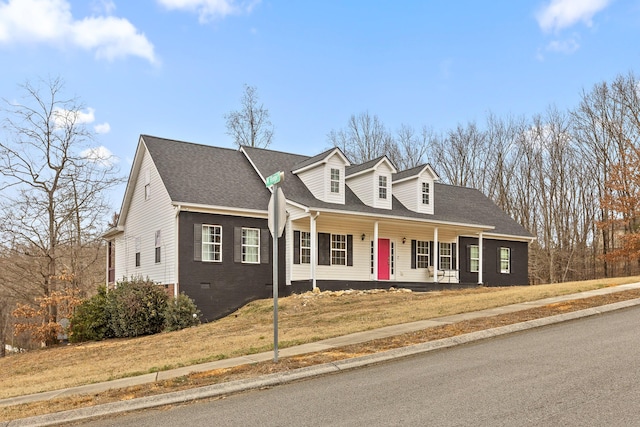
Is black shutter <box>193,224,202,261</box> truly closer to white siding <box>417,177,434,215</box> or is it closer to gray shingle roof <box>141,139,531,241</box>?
gray shingle roof <box>141,139,531,241</box>

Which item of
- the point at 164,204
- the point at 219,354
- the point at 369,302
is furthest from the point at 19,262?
the point at 219,354

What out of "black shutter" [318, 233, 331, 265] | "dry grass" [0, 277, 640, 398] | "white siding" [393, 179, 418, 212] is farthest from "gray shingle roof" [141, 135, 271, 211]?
"white siding" [393, 179, 418, 212]

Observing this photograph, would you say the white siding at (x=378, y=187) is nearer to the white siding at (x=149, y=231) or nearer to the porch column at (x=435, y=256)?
the porch column at (x=435, y=256)

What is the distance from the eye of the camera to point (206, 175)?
948 inches

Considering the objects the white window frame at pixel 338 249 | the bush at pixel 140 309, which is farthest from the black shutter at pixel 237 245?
the white window frame at pixel 338 249

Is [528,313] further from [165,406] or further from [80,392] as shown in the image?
[80,392]

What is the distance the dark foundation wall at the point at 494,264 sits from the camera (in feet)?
96.7

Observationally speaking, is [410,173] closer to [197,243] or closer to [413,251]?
[413,251]

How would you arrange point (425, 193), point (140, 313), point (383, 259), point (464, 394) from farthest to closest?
point (425, 193)
point (383, 259)
point (140, 313)
point (464, 394)

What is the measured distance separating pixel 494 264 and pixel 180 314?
1770 centimetres

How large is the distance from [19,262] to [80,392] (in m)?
22.7

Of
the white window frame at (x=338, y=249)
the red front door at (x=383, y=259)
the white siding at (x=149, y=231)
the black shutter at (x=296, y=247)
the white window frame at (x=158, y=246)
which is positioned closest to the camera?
the white siding at (x=149, y=231)

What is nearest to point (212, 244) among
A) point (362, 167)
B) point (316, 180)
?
point (316, 180)

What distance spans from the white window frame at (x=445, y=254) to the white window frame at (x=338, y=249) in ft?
19.1
